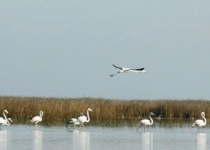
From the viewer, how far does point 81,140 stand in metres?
20.4

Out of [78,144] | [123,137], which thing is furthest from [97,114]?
[78,144]

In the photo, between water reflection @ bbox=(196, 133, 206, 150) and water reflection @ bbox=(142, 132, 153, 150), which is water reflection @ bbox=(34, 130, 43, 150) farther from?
water reflection @ bbox=(196, 133, 206, 150)

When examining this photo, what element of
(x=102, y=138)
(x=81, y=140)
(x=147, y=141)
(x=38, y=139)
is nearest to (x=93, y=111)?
(x=102, y=138)

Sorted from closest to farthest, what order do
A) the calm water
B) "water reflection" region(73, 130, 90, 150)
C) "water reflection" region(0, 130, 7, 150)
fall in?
"water reflection" region(0, 130, 7, 150) → the calm water → "water reflection" region(73, 130, 90, 150)

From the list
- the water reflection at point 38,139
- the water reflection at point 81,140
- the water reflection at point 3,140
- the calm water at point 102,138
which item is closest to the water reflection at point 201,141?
the calm water at point 102,138

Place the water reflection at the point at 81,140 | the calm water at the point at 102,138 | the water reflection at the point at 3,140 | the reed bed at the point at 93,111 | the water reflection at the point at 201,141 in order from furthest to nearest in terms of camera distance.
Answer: the reed bed at the point at 93,111 → the water reflection at the point at 201,141 → the water reflection at the point at 81,140 → the calm water at the point at 102,138 → the water reflection at the point at 3,140

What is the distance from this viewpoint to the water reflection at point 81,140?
730 inches

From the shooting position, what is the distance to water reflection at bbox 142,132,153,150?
18.6 metres

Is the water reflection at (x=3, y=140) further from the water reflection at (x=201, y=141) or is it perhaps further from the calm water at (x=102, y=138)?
the water reflection at (x=201, y=141)

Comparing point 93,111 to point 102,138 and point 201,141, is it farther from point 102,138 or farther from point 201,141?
point 201,141

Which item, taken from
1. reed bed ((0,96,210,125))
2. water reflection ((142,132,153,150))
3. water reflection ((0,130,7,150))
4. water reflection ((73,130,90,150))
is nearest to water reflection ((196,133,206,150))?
water reflection ((142,132,153,150))

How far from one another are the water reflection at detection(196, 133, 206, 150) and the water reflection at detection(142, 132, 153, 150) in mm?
1287

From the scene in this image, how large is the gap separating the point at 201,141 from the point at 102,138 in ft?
9.32

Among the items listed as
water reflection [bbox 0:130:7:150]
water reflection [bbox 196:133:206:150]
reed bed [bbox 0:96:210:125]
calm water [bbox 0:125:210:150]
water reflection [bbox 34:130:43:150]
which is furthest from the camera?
reed bed [bbox 0:96:210:125]
